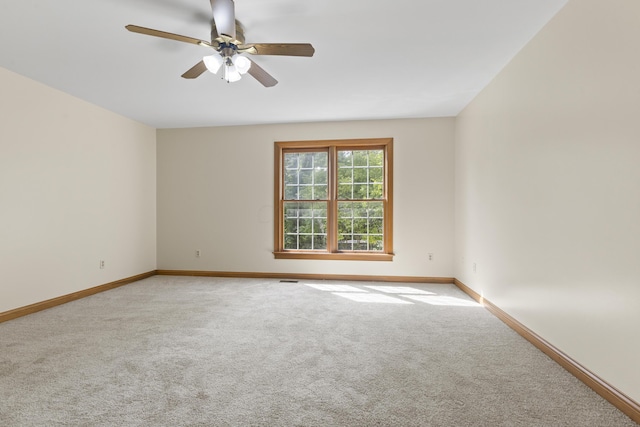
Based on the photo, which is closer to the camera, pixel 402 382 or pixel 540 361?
pixel 402 382

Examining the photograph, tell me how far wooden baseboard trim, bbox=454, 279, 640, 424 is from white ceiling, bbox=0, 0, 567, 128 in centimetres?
241

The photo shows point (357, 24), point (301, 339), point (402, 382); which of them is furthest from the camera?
point (301, 339)

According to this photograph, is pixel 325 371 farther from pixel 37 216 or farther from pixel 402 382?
pixel 37 216

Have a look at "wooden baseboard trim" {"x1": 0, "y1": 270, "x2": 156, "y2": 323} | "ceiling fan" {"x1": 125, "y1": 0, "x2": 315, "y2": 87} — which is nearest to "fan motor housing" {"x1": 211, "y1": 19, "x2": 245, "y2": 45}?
"ceiling fan" {"x1": 125, "y1": 0, "x2": 315, "y2": 87}

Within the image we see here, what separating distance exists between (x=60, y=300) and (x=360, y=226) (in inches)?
158

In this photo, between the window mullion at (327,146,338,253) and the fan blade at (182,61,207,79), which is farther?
the window mullion at (327,146,338,253)

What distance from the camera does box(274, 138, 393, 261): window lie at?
4.86 metres

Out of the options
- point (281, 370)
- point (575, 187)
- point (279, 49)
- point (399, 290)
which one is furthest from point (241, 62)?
point (399, 290)

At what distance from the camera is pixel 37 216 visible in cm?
335

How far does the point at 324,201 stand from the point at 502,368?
3.40m

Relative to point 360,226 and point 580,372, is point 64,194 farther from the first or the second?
point 580,372

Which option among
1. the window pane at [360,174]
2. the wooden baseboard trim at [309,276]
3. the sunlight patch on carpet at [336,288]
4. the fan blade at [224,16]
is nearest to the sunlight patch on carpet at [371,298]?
the sunlight patch on carpet at [336,288]

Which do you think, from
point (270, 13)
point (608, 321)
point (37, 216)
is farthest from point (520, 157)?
point (37, 216)

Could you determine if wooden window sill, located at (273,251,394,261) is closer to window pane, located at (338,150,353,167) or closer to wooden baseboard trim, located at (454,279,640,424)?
window pane, located at (338,150,353,167)
